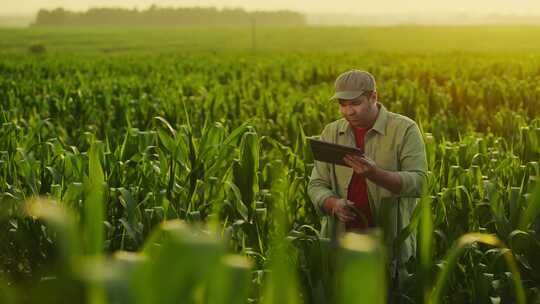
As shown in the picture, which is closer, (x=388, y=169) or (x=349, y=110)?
(x=349, y=110)

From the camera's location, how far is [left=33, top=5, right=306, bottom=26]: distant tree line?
7028 inches

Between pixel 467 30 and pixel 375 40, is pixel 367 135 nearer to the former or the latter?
pixel 375 40

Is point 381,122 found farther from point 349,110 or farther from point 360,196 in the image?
point 360,196

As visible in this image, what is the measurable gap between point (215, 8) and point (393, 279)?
194 m

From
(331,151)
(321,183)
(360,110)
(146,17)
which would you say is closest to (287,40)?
(321,183)

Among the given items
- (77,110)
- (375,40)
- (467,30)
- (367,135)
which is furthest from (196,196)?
(467,30)

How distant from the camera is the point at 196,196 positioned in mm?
4836

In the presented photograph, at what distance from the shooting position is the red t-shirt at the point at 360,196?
157 inches

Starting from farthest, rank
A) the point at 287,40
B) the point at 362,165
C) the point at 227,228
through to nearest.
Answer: the point at 287,40 < the point at 227,228 < the point at 362,165

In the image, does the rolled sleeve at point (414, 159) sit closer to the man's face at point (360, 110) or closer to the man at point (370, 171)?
the man at point (370, 171)

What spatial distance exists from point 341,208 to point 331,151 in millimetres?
301

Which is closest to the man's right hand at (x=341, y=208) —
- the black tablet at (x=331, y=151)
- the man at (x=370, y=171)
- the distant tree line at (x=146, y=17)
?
the man at (x=370, y=171)

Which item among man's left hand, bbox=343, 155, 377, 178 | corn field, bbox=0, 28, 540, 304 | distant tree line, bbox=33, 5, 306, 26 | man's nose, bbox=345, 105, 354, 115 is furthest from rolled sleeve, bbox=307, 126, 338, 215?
distant tree line, bbox=33, 5, 306, 26

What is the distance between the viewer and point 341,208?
12.5 ft
